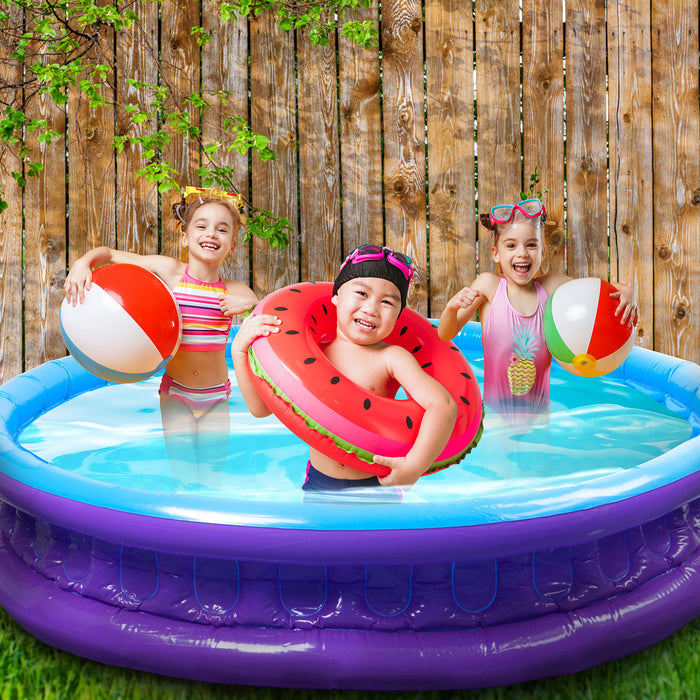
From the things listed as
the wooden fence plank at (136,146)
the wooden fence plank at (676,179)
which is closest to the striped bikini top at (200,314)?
the wooden fence plank at (136,146)

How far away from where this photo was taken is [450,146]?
4.64 m

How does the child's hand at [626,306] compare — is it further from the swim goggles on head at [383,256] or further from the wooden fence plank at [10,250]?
the wooden fence plank at [10,250]

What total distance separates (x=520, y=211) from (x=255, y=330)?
141cm

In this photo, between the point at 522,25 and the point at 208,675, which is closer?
the point at 208,675

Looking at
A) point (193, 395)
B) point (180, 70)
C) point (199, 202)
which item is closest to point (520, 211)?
point (199, 202)

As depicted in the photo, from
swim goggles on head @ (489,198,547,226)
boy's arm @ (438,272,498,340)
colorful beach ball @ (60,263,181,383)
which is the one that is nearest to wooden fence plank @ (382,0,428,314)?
boy's arm @ (438,272,498,340)

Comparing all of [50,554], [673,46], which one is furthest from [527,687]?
[673,46]

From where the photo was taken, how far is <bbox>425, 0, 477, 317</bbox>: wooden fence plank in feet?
15.0

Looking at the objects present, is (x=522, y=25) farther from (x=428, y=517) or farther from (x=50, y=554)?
(x=50, y=554)

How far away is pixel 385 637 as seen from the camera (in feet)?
6.16

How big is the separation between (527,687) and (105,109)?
4235 millimetres

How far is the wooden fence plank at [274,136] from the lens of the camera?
4.54m

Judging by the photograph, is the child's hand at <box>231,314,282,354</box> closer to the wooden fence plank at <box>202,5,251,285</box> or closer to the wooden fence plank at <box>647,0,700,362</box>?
the wooden fence plank at <box>202,5,251,285</box>

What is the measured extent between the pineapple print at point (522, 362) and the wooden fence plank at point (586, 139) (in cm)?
184
